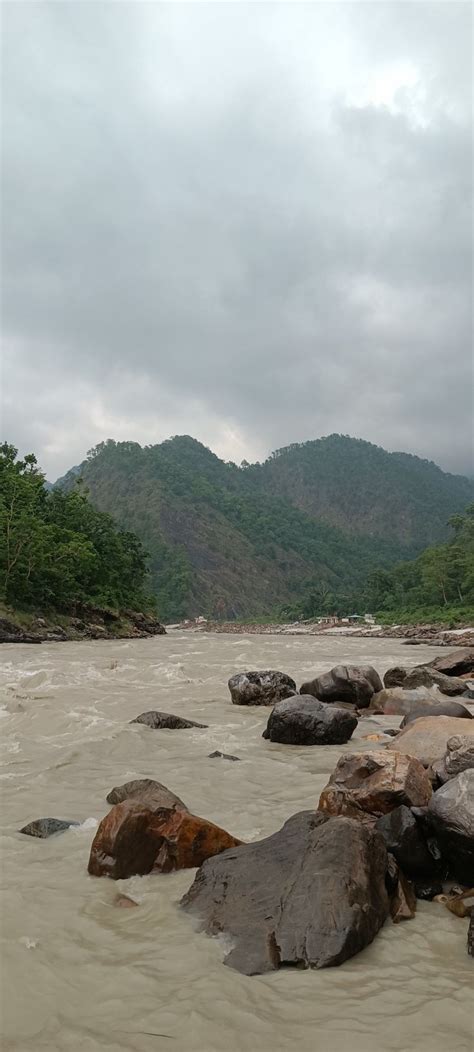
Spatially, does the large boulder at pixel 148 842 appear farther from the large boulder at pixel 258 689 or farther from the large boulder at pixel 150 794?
the large boulder at pixel 258 689

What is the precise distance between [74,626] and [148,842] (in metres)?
37.3

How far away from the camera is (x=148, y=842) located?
4770mm

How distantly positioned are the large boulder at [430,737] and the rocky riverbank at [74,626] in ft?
90.7

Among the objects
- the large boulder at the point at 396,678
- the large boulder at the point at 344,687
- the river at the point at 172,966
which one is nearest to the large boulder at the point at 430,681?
the large boulder at the point at 396,678

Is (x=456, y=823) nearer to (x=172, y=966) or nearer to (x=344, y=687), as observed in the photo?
(x=172, y=966)

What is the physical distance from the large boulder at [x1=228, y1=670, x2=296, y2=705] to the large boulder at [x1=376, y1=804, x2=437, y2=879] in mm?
8266

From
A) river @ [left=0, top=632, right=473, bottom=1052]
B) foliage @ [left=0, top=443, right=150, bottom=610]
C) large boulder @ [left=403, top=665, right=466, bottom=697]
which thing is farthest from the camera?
foliage @ [left=0, top=443, right=150, bottom=610]

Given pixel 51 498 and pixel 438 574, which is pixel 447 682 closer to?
pixel 51 498

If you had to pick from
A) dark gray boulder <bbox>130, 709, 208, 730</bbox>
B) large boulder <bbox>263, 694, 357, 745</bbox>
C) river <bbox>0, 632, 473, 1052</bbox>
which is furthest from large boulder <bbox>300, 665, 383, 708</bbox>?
river <bbox>0, 632, 473, 1052</bbox>

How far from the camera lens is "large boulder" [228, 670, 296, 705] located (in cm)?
1272

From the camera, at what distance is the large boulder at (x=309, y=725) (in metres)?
9.09

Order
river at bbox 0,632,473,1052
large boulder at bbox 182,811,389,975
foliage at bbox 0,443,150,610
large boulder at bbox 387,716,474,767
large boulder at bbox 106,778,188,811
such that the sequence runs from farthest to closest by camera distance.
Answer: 1. foliage at bbox 0,443,150,610
2. large boulder at bbox 387,716,474,767
3. large boulder at bbox 106,778,188,811
4. large boulder at bbox 182,811,389,975
5. river at bbox 0,632,473,1052

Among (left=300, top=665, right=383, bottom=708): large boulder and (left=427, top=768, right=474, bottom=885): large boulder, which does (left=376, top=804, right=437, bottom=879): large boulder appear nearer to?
(left=427, top=768, right=474, bottom=885): large boulder

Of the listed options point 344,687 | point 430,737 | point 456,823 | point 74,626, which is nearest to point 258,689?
A: point 344,687
